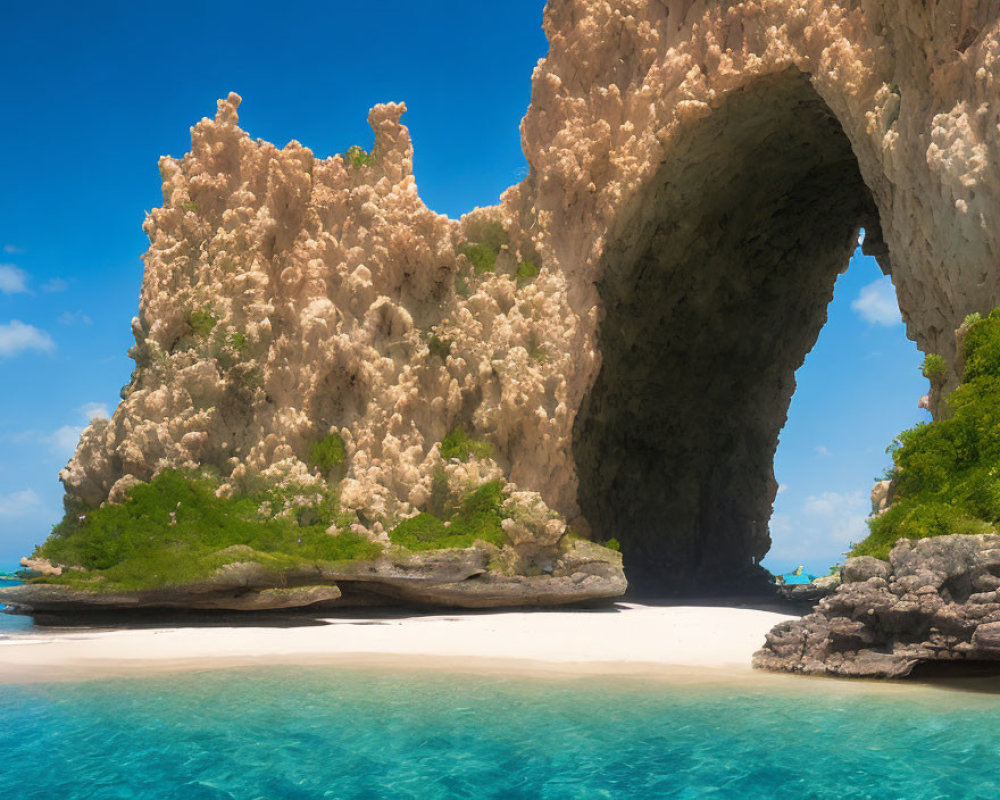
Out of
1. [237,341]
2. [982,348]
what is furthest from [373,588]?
[982,348]

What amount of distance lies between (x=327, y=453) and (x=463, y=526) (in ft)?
12.7

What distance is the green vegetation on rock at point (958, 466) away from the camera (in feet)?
37.2

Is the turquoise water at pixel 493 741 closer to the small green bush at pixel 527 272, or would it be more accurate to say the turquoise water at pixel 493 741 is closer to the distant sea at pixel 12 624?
the distant sea at pixel 12 624

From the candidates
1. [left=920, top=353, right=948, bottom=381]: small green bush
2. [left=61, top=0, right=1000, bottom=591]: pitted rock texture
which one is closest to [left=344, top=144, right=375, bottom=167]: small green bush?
[left=61, top=0, right=1000, bottom=591]: pitted rock texture

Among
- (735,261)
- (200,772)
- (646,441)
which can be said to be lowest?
(200,772)

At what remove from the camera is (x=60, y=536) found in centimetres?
2003

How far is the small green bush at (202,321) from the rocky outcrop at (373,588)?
6.70 m

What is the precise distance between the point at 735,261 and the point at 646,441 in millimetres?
6028

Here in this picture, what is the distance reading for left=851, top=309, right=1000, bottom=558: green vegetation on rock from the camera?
37.2ft

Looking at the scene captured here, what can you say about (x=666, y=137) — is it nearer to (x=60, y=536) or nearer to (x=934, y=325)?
(x=934, y=325)

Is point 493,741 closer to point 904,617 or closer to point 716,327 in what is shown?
point 904,617

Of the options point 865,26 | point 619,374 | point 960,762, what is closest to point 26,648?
point 960,762

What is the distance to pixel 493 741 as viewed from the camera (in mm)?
7867

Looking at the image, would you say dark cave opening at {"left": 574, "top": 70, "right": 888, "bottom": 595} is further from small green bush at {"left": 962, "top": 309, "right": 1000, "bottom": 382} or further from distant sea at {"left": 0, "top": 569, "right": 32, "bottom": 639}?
distant sea at {"left": 0, "top": 569, "right": 32, "bottom": 639}
